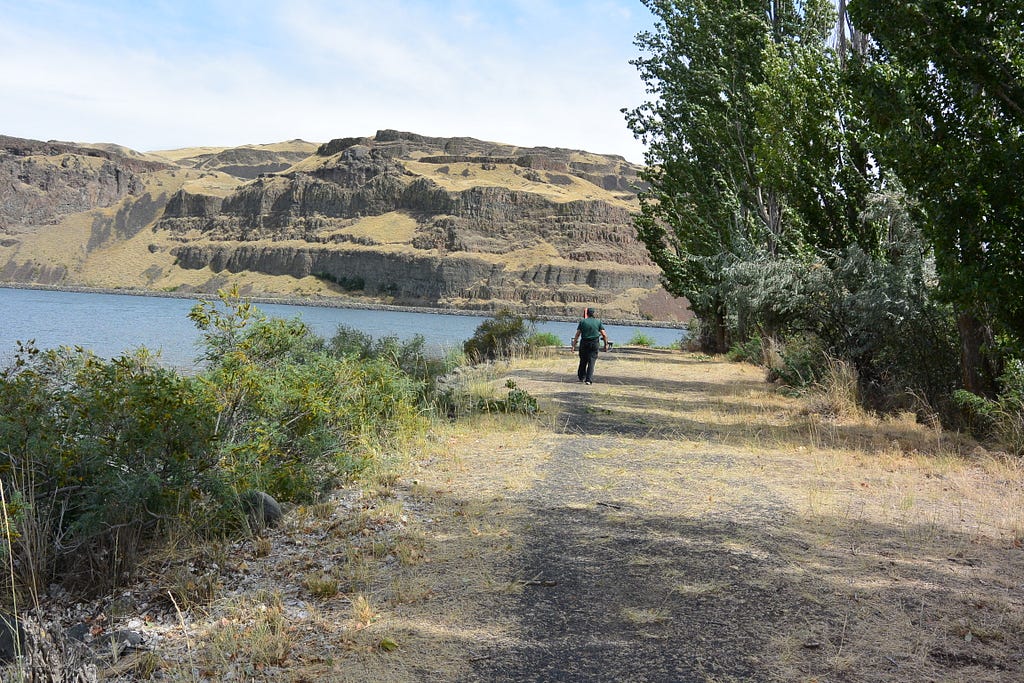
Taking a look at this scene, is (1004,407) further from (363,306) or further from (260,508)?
(363,306)

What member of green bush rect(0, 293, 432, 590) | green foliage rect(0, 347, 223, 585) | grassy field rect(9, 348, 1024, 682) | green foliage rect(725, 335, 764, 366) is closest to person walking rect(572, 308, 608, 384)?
green foliage rect(725, 335, 764, 366)

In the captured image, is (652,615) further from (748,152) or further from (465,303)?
(465,303)

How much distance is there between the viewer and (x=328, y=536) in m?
6.20

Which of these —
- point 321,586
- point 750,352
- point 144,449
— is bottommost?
point 321,586

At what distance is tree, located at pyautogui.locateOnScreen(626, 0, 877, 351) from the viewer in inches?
522

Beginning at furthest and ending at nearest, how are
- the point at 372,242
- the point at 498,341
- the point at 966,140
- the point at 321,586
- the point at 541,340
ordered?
the point at 372,242 → the point at 541,340 → the point at 498,341 → the point at 966,140 → the point at 321,586

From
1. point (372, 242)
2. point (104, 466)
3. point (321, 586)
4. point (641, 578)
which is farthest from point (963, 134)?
point (372, 242)

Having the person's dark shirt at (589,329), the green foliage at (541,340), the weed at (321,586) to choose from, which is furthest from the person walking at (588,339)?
the weed at (321,586)

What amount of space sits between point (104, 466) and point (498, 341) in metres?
19.4

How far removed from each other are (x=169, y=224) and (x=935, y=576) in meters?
179

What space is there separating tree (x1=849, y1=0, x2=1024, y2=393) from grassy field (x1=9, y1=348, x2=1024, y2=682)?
66.0 inches

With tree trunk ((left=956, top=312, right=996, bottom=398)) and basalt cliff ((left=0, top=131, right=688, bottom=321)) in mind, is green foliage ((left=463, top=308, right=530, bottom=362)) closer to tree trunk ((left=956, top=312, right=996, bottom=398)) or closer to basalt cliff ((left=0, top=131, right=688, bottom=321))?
tree trunk ((left=956, top=312, right=996, bottom=398))

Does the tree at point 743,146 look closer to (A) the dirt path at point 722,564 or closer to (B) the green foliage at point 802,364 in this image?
(B) the green foliage at point 802,364

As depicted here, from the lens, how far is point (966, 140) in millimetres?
8836
